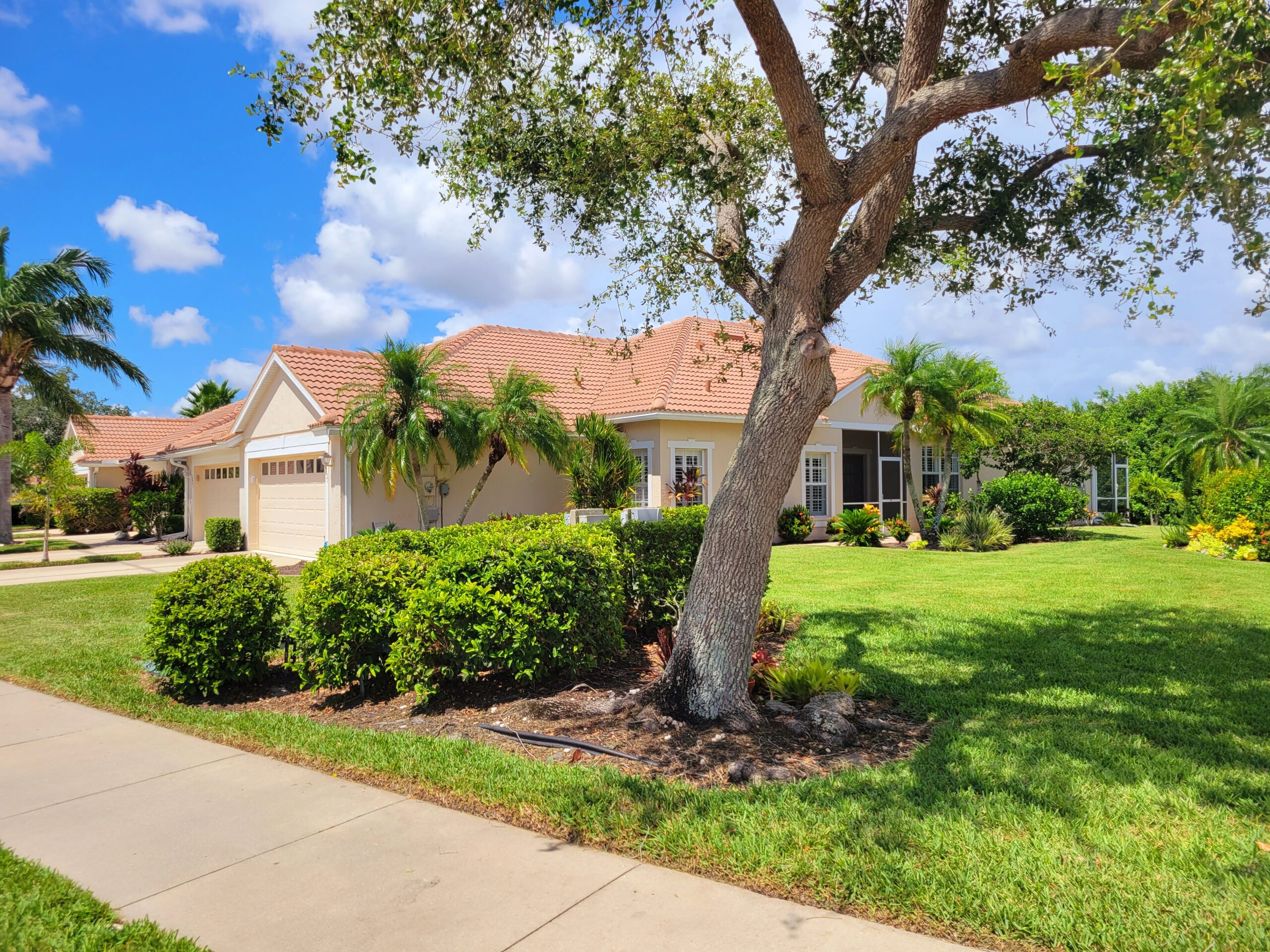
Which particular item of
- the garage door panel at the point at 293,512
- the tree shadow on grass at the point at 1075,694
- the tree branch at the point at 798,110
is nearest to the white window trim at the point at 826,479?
the tree shadow on grass at the point at 1075,694

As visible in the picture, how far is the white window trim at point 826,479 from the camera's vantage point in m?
21.3

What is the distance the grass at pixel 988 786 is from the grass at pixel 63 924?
1.67 meters

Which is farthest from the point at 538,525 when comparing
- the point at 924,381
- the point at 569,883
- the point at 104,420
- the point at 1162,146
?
the point at 104,420

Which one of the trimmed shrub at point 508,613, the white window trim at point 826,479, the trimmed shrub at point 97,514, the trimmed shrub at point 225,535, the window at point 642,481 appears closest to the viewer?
the trimmed shrub at point 508,613

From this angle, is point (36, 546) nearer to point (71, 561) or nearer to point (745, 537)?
point (71, 561)

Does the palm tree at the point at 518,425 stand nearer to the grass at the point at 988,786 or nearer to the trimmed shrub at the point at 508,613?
the grass at the point at 988,786

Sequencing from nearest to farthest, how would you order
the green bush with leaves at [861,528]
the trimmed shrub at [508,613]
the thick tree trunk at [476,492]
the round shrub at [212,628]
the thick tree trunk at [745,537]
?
the thick tree trunk at [745,537] → the trimmed shrub at [508,613] → the round shrub at [212,628] → the thick tree trunk at [476,492] → the green bush with leaves at [861,528]

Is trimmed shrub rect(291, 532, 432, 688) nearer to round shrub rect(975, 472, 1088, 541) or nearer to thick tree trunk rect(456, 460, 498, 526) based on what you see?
thick tree trunk rect(456, 460, 498, 526)

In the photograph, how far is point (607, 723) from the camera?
5.89m

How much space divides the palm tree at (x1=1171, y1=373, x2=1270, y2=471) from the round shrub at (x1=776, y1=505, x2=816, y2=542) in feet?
34.1

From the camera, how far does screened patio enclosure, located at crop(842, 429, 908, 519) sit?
24.4m

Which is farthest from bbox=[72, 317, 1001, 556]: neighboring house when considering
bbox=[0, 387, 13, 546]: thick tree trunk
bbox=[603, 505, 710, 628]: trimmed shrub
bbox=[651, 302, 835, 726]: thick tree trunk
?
bbox=[651, 302, 835, 726]: thick tree trunk

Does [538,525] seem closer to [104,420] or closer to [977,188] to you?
[977,188]

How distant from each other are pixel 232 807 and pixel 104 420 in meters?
41.7
